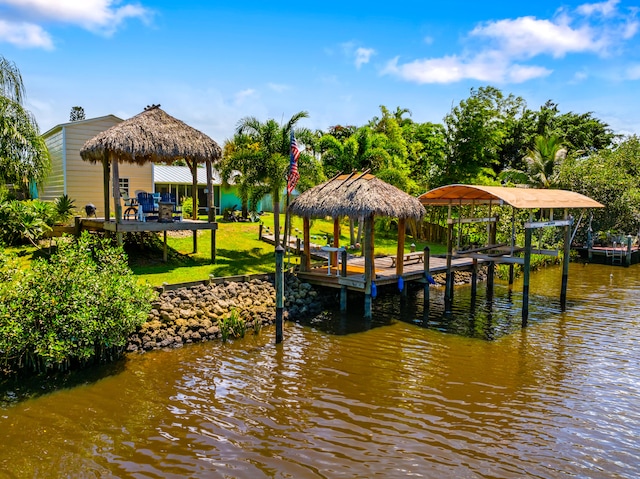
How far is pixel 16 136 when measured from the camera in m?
15.3

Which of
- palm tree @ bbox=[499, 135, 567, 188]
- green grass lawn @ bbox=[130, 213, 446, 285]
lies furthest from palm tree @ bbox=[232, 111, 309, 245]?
palm tree @ bbox=[499, 135, 567, 188]

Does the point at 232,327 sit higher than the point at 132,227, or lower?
lower

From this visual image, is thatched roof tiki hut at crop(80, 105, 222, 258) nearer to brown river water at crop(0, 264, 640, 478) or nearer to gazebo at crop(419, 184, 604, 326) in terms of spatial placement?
brown river water at crop(0, 264, 640, 478)

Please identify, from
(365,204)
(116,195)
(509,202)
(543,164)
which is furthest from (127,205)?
(543,164)

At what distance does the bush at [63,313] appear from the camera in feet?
32.9

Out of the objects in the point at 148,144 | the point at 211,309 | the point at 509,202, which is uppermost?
the point at 148,144

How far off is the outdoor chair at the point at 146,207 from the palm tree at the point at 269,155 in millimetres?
4655

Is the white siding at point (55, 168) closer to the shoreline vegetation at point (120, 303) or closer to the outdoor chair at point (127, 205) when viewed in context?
the outdoor chair at point (127, 205)

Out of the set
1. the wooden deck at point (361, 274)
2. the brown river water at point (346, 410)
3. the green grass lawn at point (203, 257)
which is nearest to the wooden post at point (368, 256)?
the wooden deck at point (361, 274)

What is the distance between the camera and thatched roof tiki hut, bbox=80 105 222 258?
16578 millimetres

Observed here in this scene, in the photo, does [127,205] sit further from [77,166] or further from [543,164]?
[543,164]

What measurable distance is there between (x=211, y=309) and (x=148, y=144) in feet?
21.1

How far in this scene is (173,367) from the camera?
11656 mm

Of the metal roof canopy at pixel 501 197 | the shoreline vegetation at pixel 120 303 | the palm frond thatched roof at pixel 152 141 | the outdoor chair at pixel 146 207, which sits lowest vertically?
the shoreline vegetation at pixel 120 303
